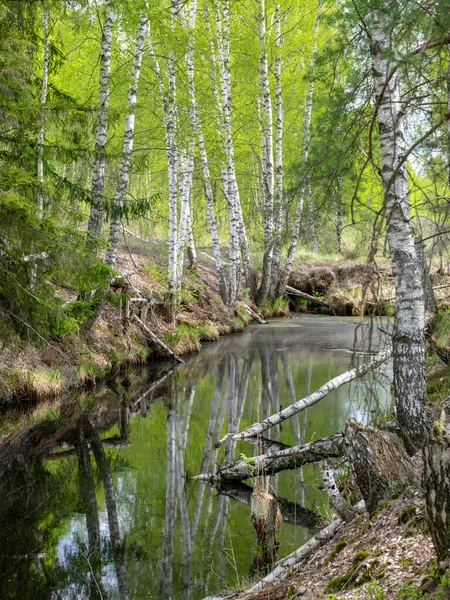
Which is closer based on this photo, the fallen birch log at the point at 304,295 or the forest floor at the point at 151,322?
the forest floor at the point at 151,322

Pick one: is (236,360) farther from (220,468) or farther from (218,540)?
(218,540)

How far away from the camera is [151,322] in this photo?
1445cm

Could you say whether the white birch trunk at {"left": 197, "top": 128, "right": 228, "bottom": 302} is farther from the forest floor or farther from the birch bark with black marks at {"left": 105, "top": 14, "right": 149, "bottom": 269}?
the birch bark with black marks at {"left": 105, "top": 14, "right": 149, "bottom": 269}

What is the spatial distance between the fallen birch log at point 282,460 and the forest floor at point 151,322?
163 centimetres

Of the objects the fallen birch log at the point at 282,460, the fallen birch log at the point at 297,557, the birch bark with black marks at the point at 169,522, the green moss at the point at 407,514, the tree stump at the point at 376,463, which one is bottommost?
the birch bark with black marks at the point at 169,522

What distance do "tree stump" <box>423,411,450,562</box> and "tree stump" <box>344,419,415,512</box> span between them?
1165 mm

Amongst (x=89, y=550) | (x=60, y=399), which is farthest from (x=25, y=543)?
(x=60, y=399)

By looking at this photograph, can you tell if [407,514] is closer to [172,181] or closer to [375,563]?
[375,563]

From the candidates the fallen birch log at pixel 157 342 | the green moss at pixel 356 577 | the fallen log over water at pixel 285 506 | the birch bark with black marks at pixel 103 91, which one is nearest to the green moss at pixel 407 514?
the green moss at pixel 356 577

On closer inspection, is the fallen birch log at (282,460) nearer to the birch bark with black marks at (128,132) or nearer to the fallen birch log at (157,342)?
the birch bark with black marks at (128,132)

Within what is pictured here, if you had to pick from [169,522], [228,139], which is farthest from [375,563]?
[228,139]

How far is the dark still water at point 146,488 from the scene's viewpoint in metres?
4.95

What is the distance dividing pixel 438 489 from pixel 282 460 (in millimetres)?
3302

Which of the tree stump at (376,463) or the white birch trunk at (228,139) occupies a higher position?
the white birch trunk at (228,139)
